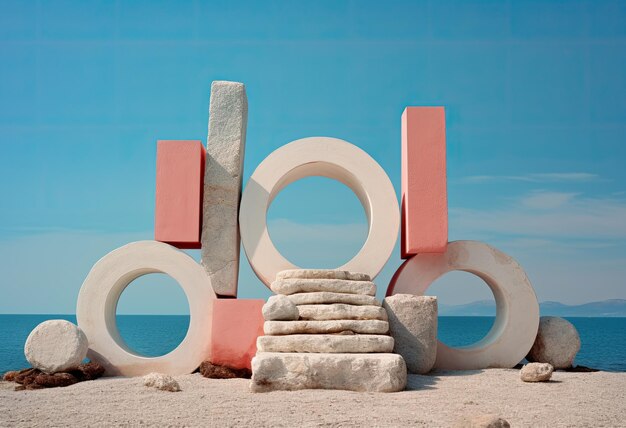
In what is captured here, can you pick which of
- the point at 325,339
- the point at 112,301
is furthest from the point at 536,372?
the point at 112,301

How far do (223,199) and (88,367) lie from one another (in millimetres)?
3819

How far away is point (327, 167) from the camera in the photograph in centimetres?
1277

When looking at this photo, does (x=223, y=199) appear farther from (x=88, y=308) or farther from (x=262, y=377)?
(x=262, y=377)

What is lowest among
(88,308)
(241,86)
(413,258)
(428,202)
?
(88,308)

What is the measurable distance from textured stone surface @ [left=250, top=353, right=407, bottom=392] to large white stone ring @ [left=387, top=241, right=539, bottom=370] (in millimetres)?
3202

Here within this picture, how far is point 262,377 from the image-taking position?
9.02m

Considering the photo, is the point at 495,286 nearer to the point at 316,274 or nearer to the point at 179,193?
the point at 316,274

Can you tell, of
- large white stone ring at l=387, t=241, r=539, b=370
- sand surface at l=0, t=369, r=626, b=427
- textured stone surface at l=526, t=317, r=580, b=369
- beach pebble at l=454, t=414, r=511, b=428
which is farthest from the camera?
textured stone surface at l=526, t=317, r=580, b=369

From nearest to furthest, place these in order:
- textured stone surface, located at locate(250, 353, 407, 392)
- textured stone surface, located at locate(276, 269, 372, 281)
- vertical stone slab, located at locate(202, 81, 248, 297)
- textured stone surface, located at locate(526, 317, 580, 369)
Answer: textured stone surface, located at locate(250, 353, 407, 392) → textured stone surface, located at locate(276, 269, 372, 281) → vertical stone slab, located at locate(202, 81, 248, 297) → textured stone surface, located at locate(526, 317, 580, 369)

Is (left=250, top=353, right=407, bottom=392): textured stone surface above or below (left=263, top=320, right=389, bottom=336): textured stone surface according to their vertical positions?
below

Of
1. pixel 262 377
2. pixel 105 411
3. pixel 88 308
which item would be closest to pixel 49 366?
pixel 88 308

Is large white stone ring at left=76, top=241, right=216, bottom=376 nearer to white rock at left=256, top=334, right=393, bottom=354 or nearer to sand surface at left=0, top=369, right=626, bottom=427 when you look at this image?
sand surface at left=0, top=369, right=626, bottom=427

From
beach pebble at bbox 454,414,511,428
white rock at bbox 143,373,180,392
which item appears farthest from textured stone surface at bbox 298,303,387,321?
beach pebble at bbox 454,414,511,428

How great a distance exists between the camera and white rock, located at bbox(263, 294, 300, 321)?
390 inches
